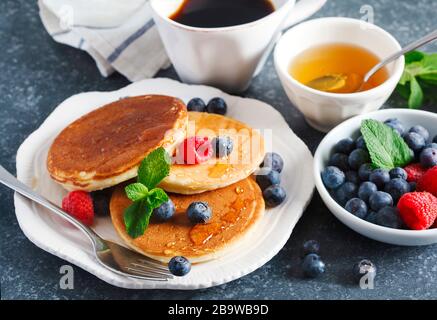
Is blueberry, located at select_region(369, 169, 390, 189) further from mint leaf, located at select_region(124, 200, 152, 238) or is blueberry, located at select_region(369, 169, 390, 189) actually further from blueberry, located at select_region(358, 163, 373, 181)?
mint leaf, located at select_region(124, 200, 152, 238)

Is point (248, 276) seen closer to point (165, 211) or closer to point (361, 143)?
point (165, 211)

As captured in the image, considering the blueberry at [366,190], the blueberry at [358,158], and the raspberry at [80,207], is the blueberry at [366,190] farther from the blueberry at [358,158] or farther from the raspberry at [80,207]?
the raspberry at [80,207]

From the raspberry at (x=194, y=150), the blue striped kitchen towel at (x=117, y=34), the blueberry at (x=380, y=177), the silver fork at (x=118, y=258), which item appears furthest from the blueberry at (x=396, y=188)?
the blue striped kitchen towel at (x=117, y=34)

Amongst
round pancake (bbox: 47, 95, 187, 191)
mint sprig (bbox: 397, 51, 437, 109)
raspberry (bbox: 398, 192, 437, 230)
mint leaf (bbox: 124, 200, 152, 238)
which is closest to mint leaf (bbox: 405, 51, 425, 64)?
mint sprig (bbox: 397, 51, 437, 109)

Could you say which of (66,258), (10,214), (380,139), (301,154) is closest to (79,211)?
(66,258)

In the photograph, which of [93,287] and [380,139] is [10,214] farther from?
[380,139]
